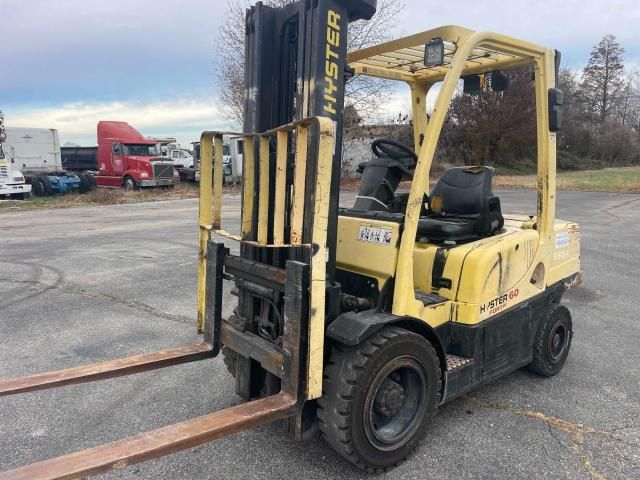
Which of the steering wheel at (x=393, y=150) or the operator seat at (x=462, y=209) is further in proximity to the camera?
the steering wheel at (x=393, y=150)

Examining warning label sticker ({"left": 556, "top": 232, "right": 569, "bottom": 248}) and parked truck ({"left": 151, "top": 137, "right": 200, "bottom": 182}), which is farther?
parked truck ({"left": 151, "top": 137, "right": 200, "bottom": 182})

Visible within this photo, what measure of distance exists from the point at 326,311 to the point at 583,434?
204 cm

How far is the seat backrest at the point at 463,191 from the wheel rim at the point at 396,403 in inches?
60.5

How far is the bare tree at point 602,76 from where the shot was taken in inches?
2360

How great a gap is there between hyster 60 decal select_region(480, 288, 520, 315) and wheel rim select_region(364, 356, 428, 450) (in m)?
0.75

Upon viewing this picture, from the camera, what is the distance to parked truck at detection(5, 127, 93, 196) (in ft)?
83.7

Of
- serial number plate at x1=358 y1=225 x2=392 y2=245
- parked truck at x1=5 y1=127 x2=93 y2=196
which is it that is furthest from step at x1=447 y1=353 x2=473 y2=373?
parked truck at x1=5 y1=127 x2=93 y2=196

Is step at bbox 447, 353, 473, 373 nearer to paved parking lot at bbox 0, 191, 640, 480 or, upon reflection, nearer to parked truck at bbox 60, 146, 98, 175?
paved parking lot at bbox 0, 191, 640, 480

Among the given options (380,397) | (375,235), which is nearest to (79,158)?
(375,235)

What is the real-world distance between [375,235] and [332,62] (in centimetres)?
112

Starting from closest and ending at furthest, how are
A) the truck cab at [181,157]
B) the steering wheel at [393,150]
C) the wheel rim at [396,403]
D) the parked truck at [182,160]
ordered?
the wheel rim at [396,403] < the steering wheel at [393,150] < the parked truck at [182,160] < the truck cab at [181,157]

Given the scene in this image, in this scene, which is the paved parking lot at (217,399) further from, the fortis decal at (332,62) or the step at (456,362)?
the fortis decal at (332,62)

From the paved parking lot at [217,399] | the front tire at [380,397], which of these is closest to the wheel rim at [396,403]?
the front tire at [380,397]

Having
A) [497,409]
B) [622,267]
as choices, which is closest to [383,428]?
[497,409]
